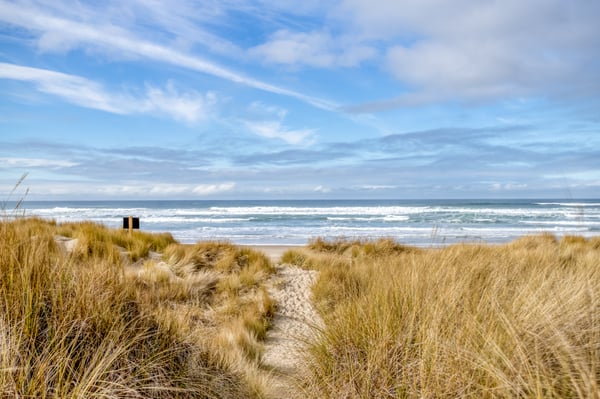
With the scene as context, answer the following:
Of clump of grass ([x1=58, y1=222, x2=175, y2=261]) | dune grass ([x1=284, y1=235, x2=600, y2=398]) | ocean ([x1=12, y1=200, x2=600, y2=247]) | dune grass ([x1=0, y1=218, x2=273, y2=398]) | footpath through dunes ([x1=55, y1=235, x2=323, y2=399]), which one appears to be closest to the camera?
dune grass ([x1=284, y1=235, x2=600, y2=398])

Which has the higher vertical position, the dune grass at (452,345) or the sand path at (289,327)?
the dune grass at (452,345)

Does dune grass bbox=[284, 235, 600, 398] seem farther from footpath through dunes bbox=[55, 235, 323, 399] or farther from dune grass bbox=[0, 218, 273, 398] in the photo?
dune grass bbox=[0, 218, 273, 398]

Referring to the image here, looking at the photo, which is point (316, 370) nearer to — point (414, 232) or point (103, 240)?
point (103, 240)

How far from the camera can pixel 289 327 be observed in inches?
246

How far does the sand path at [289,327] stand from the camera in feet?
13.3

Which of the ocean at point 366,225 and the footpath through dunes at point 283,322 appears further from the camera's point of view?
the ocean at point 366,225

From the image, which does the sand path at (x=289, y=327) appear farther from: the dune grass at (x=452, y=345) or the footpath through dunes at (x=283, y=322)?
the dune grass at (x=452, y=345)

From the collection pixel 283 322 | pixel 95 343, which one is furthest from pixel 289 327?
pixel 95 343

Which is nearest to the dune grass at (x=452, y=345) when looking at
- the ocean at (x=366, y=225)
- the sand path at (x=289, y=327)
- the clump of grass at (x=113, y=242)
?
the sand path at (x=289, y=327)

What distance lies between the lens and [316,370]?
3662 mm

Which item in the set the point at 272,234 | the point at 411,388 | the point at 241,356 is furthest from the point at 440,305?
the point at 272,234

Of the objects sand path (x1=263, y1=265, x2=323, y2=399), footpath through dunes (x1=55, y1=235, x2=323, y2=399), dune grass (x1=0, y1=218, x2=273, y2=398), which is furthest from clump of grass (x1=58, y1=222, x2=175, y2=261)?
dune grass (x1=0, y1=218, x2=273, y2=398)

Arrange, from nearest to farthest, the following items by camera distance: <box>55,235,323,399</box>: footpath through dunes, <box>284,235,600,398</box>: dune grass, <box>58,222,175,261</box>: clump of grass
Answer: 1. <box>284,235,600,398</box>: dune grass
2. <box>55,235,323,399</box>: footpath through dunes
3. <box>58,222,175,261</box>: clump of grass

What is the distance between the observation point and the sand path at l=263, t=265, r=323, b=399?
405 cm
